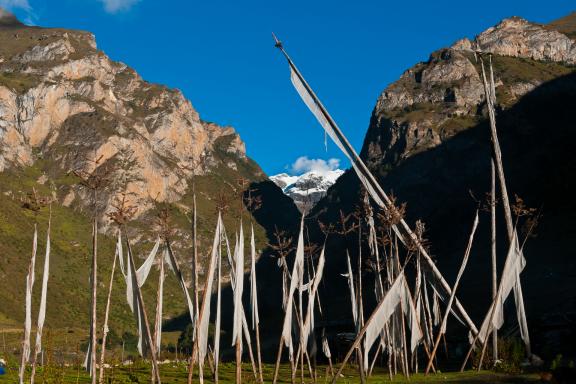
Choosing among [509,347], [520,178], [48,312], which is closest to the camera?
[509,347]

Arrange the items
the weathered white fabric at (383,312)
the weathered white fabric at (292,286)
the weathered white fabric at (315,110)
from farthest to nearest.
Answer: the weathered white fabric at (292,286) → the weathered white fabric at (383,312) → the weathered white fabric at (315,110)

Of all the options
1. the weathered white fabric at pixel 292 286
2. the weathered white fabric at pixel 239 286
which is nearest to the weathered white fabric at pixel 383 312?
the weathered white fabric at pixel 239 286

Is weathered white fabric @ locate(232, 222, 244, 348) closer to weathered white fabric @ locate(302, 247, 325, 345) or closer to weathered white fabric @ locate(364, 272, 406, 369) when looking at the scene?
weathered white fabric @ locate(302, 247, 325, 345)

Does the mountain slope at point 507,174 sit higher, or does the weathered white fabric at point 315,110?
the mountain slope at point 507,174

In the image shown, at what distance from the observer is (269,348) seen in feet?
265

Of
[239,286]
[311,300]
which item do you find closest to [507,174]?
[311,300]

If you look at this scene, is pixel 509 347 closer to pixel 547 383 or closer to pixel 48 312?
pixel 547 383

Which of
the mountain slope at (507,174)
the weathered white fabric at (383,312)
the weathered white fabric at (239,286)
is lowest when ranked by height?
the weathered white fabric at (383,312)

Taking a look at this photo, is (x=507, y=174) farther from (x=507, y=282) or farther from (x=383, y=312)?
(x=383, y=312)

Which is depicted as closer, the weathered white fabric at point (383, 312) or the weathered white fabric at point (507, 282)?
the weathered white fabric at point (383, 312)

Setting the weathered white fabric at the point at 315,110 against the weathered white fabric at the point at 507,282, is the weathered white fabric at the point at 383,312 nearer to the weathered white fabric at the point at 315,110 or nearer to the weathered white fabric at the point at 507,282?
the weathered white fabric at the point at 315,110

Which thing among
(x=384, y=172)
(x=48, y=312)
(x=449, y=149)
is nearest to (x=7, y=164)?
(x=48, y=312)

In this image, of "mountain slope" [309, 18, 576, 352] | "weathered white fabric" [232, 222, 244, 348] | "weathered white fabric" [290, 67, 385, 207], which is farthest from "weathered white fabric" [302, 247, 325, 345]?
"mountain slope" [309, 18, 576, 352]

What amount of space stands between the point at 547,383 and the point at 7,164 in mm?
209322
